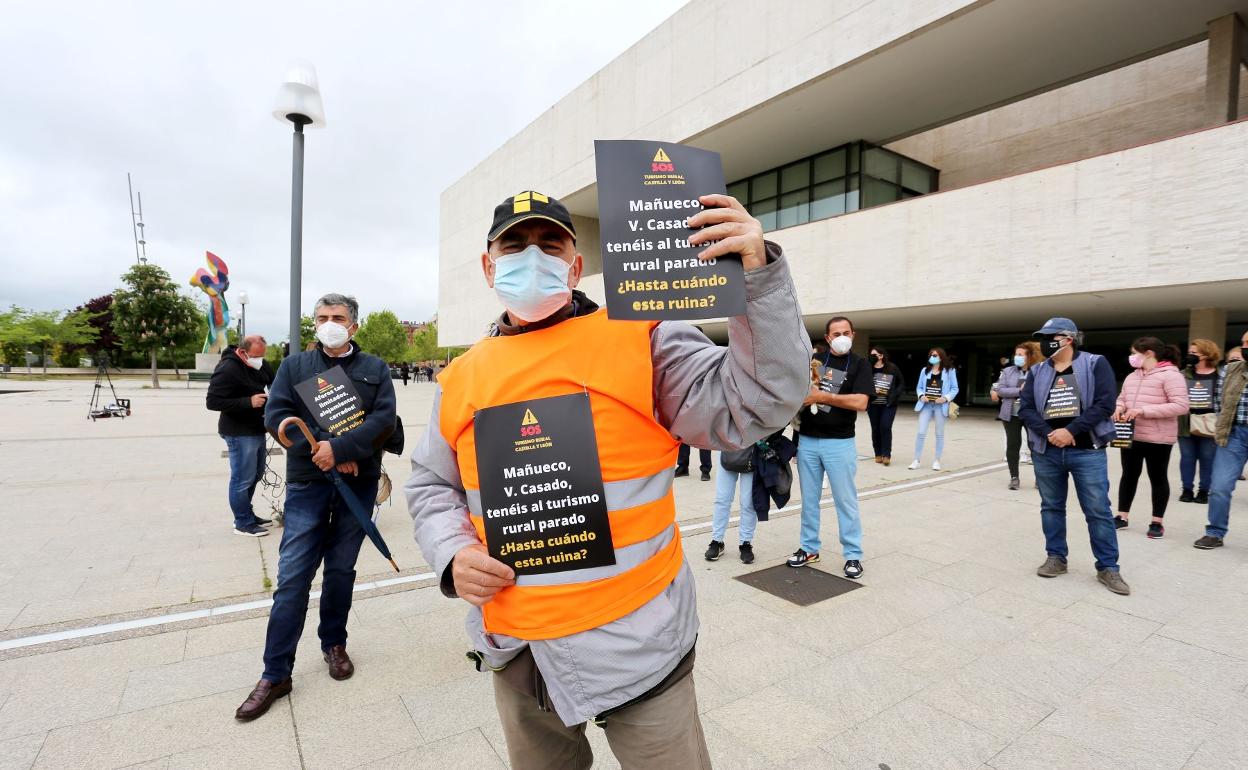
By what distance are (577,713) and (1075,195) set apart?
16025 mm

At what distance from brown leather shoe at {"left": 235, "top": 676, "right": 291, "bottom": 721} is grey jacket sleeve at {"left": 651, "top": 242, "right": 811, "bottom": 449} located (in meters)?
2.73

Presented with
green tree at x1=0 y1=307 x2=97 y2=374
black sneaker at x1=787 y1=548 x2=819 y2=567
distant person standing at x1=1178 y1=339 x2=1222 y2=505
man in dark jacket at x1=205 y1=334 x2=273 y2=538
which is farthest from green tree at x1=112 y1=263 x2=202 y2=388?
distant person standing at x1=1178 y1=339 x2=1222 y2=505

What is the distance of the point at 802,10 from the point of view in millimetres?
15664

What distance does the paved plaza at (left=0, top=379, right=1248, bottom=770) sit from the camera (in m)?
2.51

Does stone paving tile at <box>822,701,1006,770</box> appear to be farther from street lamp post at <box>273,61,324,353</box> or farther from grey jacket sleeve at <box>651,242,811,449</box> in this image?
street lamp post at <box>273,61,324,353</box>

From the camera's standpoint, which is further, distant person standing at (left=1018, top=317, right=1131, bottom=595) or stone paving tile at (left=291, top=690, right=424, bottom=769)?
distant person standing at (left=1018, top=317, right=1131, bottom=595)

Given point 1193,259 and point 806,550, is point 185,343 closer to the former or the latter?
point 806,550

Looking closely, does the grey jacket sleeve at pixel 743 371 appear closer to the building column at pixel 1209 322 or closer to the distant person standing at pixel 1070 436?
the distant person standing at pixel 1070 436

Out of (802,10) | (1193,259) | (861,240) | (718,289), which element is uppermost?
(802,10)

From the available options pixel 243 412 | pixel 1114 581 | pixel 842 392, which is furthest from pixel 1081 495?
pixel 243 412

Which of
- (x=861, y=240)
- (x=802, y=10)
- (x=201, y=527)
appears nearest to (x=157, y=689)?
(x=201, y=527)

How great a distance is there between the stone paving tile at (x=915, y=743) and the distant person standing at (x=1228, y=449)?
4688mm

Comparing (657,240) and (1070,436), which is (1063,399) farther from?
(657,240)

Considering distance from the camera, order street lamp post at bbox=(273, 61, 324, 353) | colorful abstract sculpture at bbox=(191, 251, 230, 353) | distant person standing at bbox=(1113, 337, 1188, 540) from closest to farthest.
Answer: street lamp post at bbox=(273, 61, 324, 353), distant person standing at bbox=(1113, 337, 1188, 540), colorful abstract sculpture at bbox=(191, 251, 230, 353)
